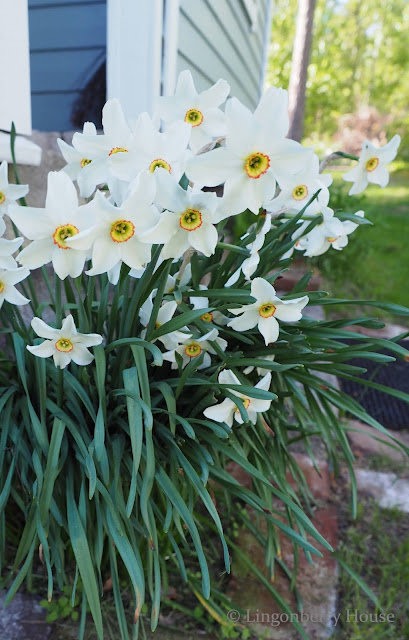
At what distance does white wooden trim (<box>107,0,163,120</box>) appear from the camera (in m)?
2.02

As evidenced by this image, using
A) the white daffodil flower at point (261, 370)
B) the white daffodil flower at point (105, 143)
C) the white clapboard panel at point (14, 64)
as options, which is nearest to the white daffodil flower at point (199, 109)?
the white daffodil flower at point (105, 143)

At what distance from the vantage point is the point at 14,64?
5.06 feet

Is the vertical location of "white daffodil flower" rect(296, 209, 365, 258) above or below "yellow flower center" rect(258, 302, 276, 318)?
above

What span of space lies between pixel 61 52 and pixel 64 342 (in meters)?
2.59

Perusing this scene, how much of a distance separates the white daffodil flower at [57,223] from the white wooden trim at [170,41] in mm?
1555

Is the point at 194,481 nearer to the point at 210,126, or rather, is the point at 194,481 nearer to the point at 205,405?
the point at 205,405

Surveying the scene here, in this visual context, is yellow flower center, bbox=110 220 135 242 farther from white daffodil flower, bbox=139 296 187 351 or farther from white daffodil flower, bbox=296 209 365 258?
white daffodil flower, bbox=296 209 365 258

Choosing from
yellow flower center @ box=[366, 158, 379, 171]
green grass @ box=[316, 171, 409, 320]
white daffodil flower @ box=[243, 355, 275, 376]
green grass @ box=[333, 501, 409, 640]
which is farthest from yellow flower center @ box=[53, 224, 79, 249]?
green grass @ box=[316, 171, 409, 320]

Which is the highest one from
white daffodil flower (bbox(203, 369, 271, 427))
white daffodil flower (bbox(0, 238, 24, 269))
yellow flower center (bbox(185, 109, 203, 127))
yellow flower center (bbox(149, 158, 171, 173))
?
yellow flower center (bbox(185, 109, 203, 127))

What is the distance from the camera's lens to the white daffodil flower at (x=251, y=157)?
731 millimetres

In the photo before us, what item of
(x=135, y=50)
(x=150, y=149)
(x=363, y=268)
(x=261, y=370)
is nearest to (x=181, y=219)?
(x=150, y=149)

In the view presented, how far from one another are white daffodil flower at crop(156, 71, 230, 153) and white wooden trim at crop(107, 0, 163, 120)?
1.23 m

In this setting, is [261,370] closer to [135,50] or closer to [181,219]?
[181,219]

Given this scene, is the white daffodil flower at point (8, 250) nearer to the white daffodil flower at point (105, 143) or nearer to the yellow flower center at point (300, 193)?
the white daffodil flower at point (105, 143)
